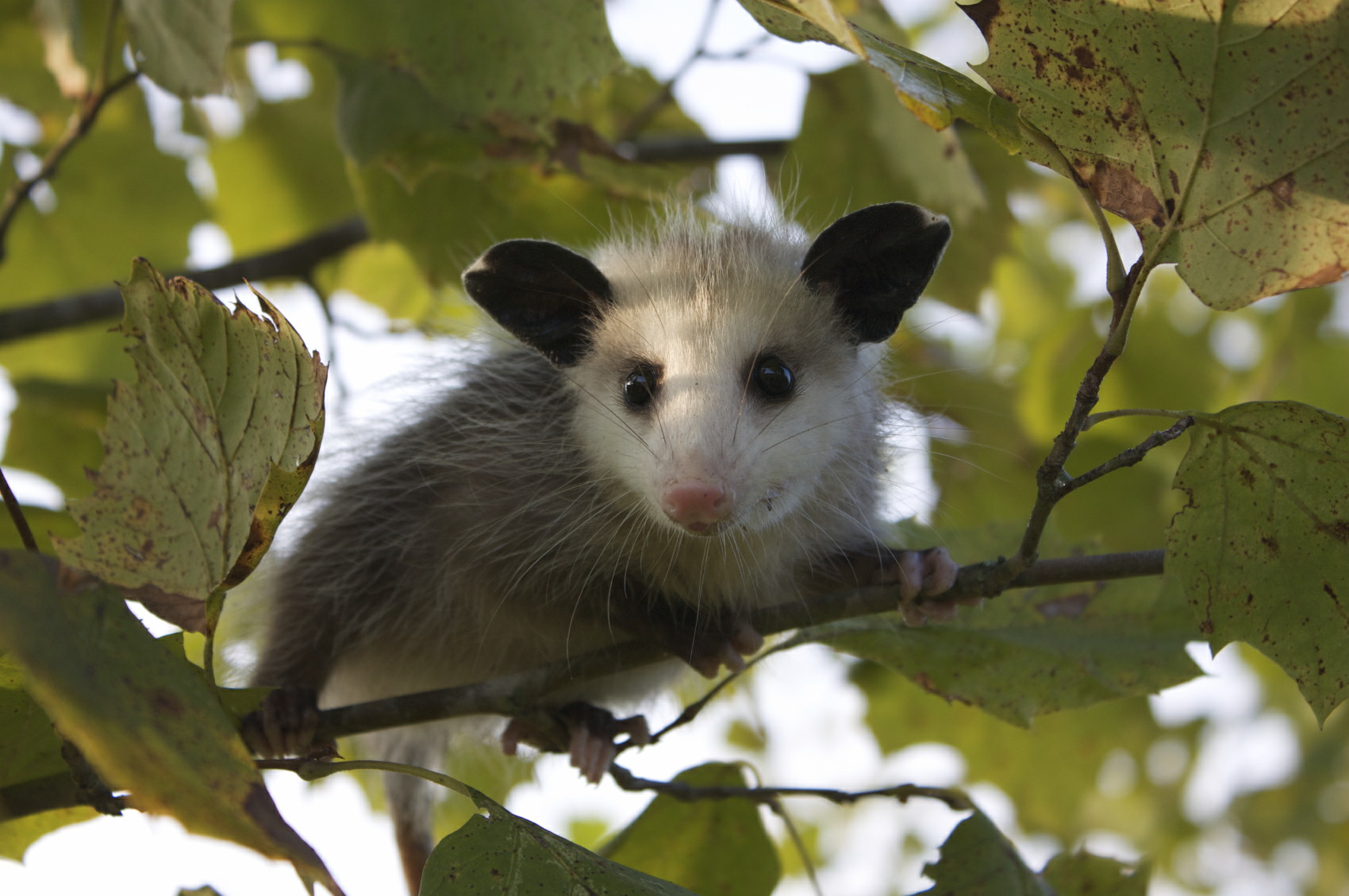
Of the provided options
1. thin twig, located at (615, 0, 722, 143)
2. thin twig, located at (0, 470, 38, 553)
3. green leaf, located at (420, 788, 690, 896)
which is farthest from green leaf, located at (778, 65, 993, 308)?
thin twig, located at (0, 470, 38, 553)

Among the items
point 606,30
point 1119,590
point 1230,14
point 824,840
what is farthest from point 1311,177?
point 824,840

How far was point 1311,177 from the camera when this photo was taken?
3.80 ft

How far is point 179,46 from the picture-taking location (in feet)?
6.22

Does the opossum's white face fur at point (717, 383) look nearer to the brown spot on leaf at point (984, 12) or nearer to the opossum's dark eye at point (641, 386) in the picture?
the opossum's dark eye at point (641, 386)

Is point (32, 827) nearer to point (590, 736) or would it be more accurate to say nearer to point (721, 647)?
point (590, 736)

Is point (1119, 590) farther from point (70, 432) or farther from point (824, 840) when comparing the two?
point (824, 840)

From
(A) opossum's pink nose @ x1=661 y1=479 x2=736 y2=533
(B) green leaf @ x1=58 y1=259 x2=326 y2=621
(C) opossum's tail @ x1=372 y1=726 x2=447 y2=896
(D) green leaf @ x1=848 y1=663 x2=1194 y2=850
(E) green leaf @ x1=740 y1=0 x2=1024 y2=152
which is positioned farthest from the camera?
(D) green leaf @ x1=848 y1=663 x2=1194 y2=850

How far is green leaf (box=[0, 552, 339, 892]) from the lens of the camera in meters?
0.85

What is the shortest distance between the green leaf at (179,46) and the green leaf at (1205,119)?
1258 millimetres

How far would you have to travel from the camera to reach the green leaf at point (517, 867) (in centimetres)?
126

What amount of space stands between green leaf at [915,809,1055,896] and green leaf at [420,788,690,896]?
0.54 m

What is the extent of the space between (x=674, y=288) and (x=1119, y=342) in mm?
962

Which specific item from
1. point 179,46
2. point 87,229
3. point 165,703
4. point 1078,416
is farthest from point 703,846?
point 87,229

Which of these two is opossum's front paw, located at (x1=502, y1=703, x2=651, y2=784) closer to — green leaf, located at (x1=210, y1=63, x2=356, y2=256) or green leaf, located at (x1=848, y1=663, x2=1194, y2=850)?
green leaf, located at (x1=848, y1=663, x2=1194, y2=850)
